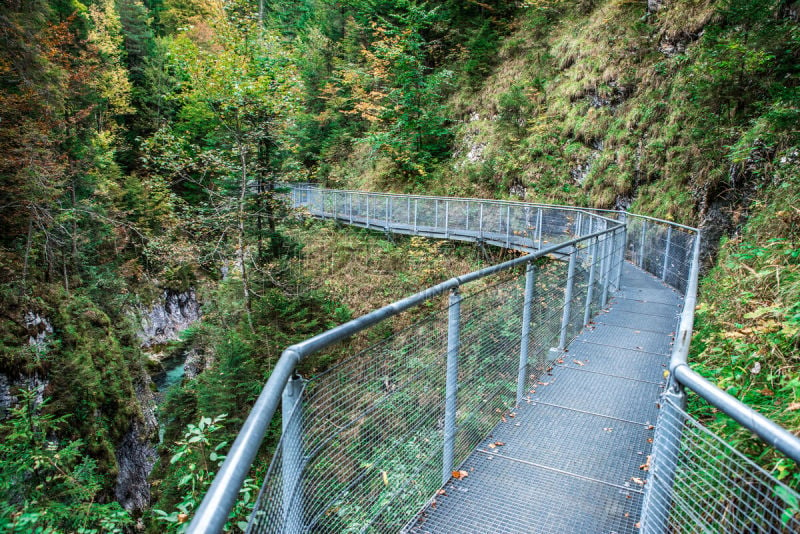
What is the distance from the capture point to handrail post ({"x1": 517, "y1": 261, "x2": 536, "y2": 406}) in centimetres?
420

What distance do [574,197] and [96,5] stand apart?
35698mm

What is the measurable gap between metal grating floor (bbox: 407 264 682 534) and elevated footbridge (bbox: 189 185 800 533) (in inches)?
0.5

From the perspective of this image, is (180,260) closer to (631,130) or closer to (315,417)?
(315,417)

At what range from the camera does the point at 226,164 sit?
506 inches

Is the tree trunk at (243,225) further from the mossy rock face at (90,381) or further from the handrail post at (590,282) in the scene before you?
the handrail post at (590,282)

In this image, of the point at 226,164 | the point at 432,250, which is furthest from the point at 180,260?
the point at 432,250

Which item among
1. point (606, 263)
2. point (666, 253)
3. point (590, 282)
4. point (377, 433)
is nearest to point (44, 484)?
point (377, 433)

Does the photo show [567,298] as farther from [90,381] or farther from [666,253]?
[90,381]

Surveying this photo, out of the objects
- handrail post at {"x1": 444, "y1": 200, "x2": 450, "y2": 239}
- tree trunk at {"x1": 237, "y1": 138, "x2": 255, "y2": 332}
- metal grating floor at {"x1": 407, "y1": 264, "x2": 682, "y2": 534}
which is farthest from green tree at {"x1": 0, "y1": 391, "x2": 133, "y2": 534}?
handrail post at {"x1": 444, "y1": 200, "x2": 450, "y2": 239}

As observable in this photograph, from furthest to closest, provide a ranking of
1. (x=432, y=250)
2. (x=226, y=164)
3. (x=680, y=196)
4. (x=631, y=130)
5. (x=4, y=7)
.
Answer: (x=432, y=250) < (x=631, y=130) < (x=226, y=164) < (x=680, y=196) < (x=4, y=7)

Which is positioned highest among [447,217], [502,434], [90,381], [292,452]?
[292,452]

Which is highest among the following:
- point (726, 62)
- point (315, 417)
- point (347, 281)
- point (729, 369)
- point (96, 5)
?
point (96, 5)

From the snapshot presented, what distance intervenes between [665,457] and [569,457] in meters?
1.64

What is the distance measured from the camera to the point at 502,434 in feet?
12.5
